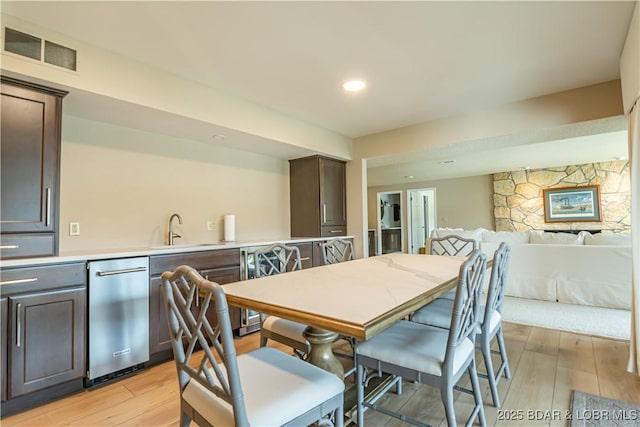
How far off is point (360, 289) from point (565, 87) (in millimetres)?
2997

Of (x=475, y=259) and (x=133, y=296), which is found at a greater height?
(x=475, y=259)

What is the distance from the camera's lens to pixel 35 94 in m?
1.98

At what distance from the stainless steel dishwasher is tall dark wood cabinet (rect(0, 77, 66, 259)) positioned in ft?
1.20

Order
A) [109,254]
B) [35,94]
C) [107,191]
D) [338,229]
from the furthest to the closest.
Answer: [338,229] < [107,191] < [109,254] < [35,94]

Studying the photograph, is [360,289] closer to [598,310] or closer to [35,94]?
[35,94]

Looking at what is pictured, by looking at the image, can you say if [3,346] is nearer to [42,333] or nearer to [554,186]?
[42,333]

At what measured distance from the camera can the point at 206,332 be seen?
996 mm

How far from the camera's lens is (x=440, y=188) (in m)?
8.79

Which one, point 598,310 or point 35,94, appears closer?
point 35,94

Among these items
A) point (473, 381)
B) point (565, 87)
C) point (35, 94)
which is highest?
point (565, 87)

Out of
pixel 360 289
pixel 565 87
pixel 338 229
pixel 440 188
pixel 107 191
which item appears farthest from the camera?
pixel 440 188

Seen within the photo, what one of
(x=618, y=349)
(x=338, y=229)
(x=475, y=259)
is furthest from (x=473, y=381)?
(x=338, y=229)

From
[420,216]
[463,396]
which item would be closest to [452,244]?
[463,396]

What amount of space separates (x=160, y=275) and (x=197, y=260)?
1.01ft
